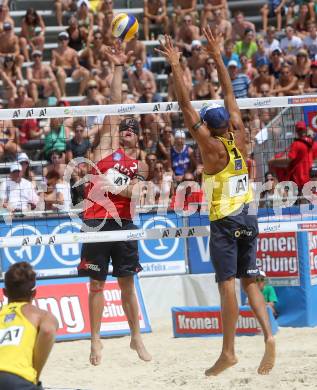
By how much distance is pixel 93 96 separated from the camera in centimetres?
1461

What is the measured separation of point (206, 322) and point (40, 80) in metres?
6.43

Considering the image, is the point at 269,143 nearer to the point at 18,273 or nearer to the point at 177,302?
the point at 177,302

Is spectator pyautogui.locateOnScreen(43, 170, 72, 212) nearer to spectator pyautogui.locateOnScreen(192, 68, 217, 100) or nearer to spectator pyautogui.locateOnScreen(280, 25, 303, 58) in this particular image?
spectator pyautogui.locateOnScreen(192, 68, 217, 100)

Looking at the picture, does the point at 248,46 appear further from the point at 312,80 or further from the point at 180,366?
the point at 180,366

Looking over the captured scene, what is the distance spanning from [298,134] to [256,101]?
379 cm

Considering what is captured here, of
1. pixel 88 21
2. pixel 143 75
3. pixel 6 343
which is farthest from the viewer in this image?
pixel 88 21

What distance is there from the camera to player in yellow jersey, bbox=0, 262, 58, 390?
194 inches

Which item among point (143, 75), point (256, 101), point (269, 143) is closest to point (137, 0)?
point (143, 75)

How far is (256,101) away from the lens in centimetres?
832

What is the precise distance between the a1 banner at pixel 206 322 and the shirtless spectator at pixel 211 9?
825 cm

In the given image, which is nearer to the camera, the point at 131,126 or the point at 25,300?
the point at 25,300

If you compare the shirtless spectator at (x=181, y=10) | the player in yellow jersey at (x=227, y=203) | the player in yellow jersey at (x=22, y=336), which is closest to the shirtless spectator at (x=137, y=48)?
the shirtless spectator at (x=181, y=10)

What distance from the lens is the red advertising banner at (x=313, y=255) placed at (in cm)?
1076

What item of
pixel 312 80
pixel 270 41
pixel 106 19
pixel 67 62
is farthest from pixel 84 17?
pixel 312 80
